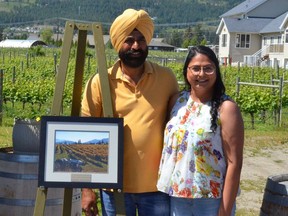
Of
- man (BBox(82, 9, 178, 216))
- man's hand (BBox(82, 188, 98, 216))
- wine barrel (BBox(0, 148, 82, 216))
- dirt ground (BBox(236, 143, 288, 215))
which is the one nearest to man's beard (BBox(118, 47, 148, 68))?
man (BBox(82, 9, 178, 216))

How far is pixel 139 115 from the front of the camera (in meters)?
3.44

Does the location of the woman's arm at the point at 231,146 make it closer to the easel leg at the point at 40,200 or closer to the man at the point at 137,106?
the man at the point at 137,106

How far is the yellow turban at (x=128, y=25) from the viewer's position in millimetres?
3338

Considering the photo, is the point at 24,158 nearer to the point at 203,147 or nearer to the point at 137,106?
the point at 137,106

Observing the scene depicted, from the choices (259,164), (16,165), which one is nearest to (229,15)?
(259,164)

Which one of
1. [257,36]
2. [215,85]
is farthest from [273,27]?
[215,85]

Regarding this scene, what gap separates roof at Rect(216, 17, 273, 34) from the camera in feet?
207

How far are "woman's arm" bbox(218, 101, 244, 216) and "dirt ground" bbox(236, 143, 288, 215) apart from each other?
347cm

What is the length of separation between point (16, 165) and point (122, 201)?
3.10 feet

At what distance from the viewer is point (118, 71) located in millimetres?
3529

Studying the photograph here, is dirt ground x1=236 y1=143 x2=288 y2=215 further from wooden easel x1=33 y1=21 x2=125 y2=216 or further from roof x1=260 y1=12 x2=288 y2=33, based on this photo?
roof x1=260 y1=12 x2=288 y2=33

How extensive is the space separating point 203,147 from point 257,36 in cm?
6167

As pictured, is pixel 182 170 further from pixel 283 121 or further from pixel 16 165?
pixel 283 121

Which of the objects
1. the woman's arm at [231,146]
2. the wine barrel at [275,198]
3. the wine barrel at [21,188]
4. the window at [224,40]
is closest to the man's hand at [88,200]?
the wine barrel at [21,188]
